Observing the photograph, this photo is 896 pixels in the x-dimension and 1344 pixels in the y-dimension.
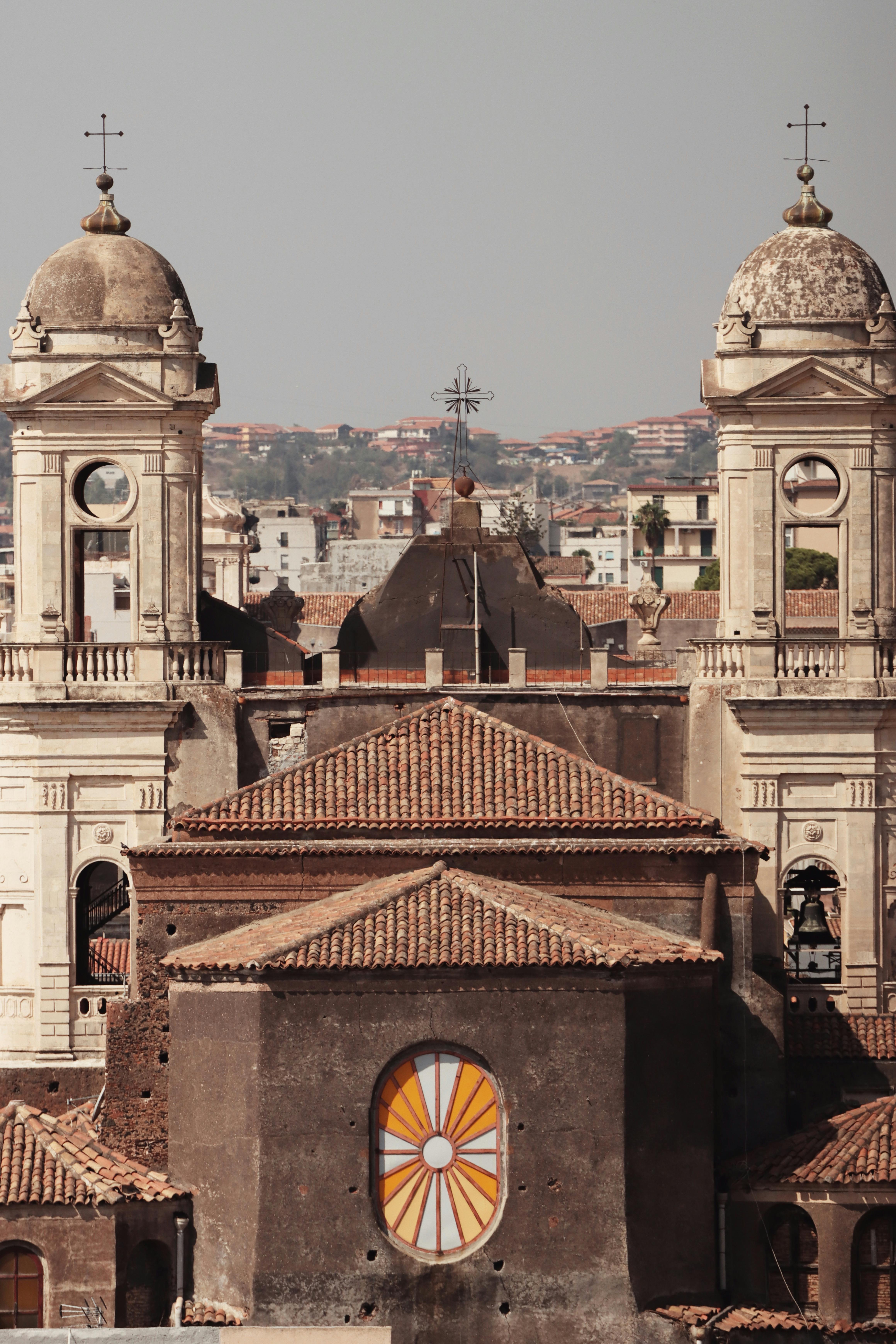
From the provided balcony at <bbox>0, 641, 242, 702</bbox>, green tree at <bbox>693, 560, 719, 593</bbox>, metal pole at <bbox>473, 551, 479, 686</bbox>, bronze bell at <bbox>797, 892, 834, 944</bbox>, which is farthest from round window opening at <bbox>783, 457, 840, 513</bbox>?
balcony at <bbox>0, 641, 242, 702</bbox>

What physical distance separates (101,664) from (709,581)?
63.4 meters

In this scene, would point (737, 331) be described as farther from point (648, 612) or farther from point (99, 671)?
point (99, 671)

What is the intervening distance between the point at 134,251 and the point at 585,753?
35.9ft

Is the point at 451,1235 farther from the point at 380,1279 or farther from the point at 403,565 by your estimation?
the point at 403,565

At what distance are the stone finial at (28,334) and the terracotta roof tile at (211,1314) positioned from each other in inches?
627

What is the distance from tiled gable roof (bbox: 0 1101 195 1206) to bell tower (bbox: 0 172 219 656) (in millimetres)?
8430

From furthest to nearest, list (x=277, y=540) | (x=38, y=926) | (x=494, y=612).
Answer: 1. (x=277, y=540)
2. (x=494, y=612)
3. (x=38, y=926)

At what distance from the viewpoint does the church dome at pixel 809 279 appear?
4384cm

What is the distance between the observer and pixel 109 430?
43.8m

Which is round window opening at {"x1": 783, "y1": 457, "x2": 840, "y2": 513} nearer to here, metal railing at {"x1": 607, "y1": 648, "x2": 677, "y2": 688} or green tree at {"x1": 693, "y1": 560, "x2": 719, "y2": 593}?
green tree at {"x1": 693, "y1": 560, "x2": 719, "y2": 593}

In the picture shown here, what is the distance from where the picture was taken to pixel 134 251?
44375mm

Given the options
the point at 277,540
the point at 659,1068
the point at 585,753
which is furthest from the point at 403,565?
the point at 277,540

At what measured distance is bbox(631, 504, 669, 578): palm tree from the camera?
12544cm

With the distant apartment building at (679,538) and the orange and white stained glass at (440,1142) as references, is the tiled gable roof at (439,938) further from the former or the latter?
the distant apartment building at (679,538)
